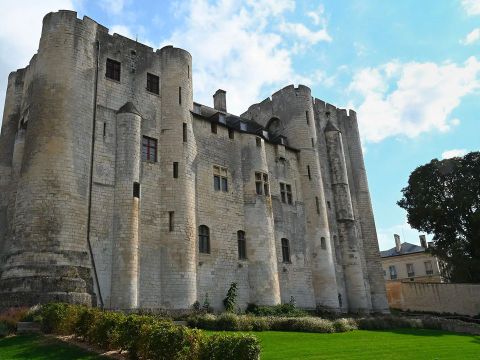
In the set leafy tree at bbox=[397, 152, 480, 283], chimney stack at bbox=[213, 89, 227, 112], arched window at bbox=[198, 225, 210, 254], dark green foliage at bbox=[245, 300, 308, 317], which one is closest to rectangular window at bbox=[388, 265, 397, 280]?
leafy tree at bbox=[397, 152, 480, 283]

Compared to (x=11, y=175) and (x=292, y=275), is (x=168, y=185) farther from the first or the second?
(x=292, y=275)

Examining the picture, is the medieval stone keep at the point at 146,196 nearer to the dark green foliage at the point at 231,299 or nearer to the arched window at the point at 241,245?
the arched window at the point at 241,245

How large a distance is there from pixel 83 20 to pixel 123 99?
4586 mm

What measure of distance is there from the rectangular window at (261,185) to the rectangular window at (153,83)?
26.5 ft

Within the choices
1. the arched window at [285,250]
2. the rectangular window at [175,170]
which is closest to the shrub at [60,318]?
the rectangular window at [175,170]

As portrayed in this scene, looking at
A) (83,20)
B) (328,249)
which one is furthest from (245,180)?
(83,20)

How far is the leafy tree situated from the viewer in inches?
1416

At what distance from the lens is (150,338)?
→ 9.76 metres

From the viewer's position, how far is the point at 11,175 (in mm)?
22953

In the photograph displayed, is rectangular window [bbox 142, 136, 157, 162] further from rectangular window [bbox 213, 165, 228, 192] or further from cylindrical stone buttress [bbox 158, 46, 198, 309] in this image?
rectangular window [bbox 213, 165, 228, 192]

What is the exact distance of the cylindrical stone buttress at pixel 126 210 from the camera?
19.6m

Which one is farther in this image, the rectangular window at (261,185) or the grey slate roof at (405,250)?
the grey slate roof at (405,250)

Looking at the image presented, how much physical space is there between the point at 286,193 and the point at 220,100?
9733 millimetres

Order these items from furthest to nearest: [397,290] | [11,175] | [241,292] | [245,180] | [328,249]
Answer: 1. [397,290]
2. [328,249]
3. [245,180]
4. [241,292]
5. [11,175]
